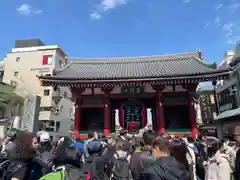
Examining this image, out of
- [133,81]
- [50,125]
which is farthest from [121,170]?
[50,125]

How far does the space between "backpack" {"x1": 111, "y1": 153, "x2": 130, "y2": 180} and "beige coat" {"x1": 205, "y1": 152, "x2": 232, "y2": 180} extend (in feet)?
5.17

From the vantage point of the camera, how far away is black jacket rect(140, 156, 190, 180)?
2053 mm

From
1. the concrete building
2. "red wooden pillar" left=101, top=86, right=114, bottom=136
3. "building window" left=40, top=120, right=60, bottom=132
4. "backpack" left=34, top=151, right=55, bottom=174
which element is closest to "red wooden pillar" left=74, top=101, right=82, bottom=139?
"red wooden pillar" left=101, top=86, right=114, bottom=136

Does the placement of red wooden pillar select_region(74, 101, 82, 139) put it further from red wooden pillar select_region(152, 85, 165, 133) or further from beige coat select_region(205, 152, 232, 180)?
beige coat select_region(205, 152, 232, 180)

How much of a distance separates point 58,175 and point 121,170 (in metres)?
2.19

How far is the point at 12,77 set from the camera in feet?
101

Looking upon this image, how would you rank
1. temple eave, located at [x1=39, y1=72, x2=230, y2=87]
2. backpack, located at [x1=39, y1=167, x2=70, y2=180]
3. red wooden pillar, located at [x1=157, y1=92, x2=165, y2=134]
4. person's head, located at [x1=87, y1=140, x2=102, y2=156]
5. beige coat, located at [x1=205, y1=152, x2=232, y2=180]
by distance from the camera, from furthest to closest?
red wooden pillar, located at [x1=157, y1=92, x2=165, y2=134]
temple eave, located at [x1=39, y1=72, x2=230, y2=87]
person's head, located at [x1=87, y1=140, x2=102, y2=156]
beige coat, located at [x1=205, y1=152, x2=232, y2=180]
backpack, located at [x1=39, y1=167, x2=70, y2=180]

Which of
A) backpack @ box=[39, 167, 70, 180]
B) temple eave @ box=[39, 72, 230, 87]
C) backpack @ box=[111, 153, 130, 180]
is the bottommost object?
backpack @ box=[111, 153, 130, 180]

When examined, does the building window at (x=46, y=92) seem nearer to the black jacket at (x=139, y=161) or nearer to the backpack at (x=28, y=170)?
the black jacket at (x=139, y=161)

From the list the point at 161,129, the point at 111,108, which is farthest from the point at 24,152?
the point at 111,108

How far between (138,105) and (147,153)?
31.9ft

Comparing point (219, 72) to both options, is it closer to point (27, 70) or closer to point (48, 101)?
point (48, 101)

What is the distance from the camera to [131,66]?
1680 cm

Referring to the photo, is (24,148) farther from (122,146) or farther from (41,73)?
(41,73)
